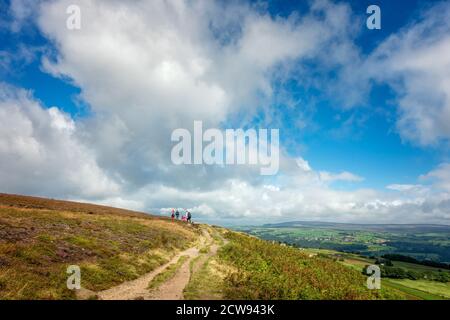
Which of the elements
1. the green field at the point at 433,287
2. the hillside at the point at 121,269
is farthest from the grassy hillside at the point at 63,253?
the green field at the point at 433,287

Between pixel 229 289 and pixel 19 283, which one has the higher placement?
pixel 19 283

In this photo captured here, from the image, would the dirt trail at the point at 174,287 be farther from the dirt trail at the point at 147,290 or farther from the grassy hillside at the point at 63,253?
the grassy hillside at the point at 63,253

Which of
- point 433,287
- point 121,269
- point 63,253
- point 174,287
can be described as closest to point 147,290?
point 174,287

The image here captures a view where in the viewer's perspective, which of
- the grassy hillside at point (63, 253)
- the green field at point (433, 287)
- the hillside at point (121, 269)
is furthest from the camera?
the green field at point (433, 287)

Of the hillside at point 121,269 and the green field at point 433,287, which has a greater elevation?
the hillside at point 121,269

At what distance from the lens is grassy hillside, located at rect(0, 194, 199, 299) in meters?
16.9

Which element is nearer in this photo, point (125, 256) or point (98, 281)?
point (98, 281)

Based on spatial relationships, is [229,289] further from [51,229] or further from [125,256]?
[51,229]

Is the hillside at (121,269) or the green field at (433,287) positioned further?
the green field at (433,287)

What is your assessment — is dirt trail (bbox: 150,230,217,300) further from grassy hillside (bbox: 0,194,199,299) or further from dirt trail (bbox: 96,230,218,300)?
grassy hillside (bbox: 0,194,199,299)

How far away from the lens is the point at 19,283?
16312mm

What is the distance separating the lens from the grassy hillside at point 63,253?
1694cm
